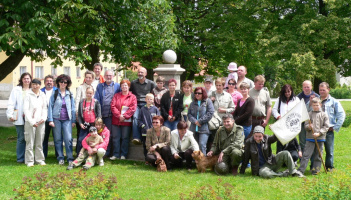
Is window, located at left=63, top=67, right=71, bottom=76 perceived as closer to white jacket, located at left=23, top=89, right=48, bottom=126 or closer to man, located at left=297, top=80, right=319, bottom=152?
white jacket, located at left=23, top=89, right=48, bottom=126

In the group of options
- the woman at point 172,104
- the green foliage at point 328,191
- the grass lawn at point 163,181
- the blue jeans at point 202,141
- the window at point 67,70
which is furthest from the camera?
the window at point 67,70

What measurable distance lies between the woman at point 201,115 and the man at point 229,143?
0.44 m

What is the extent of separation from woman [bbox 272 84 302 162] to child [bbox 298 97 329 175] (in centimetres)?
44

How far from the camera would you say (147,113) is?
9844mm

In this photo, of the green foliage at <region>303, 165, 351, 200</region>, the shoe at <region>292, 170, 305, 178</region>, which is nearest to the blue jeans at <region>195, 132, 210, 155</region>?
the shoe at <region>292, 170, 305, 178</region>

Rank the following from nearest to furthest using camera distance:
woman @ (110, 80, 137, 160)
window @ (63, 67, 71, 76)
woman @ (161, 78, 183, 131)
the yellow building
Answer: woman @ (161, 78, 183, 131) → woman @ (110, 80, 137, 160) → the yellow building → window @ (63, 67, 71, 76)

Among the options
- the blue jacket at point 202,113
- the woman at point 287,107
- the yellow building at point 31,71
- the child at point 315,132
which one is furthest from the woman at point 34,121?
the yellow building at point 31,71

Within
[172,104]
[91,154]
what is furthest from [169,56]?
[91,154]

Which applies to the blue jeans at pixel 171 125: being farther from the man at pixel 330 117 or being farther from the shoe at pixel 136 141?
the man at pixel 330 117

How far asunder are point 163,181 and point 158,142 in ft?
4.58

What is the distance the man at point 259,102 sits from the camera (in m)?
9.53

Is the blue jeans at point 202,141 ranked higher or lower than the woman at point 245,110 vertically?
lower

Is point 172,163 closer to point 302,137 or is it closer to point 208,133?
point 208,133

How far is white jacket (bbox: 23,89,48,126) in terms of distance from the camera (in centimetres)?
960
